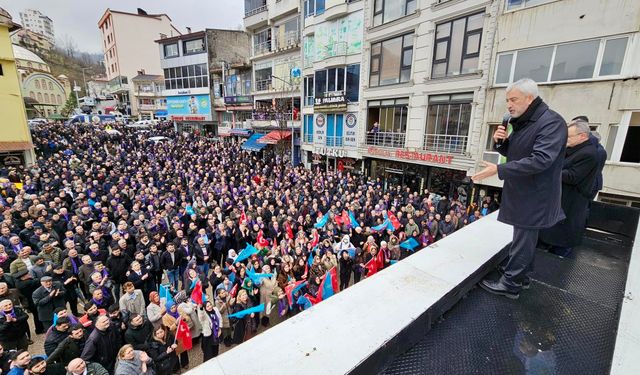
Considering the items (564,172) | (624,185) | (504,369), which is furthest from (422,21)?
(504,369)

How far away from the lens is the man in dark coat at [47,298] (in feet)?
19.3

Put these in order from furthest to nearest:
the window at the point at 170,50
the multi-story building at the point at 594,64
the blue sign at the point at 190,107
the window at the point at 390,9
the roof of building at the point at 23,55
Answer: the roof of building at the point at 23,55
the window at the point at 170,50
the blue sign at the point at 190,107
the window at the point at 390,9
the multi-story building at the point at 594,64

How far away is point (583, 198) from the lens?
3066 millimetres

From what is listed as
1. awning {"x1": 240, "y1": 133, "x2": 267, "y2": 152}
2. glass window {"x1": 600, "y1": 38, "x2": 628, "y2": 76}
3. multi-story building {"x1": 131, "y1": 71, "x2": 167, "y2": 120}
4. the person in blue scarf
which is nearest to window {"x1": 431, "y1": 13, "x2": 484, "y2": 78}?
glass window {"x1": 600, "y1": 38, "x2": 628, "y2": 76}

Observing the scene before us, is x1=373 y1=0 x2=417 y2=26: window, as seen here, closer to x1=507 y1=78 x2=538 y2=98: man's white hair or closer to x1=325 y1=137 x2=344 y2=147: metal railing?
x1=325 y1=137 x2=344 y2=147: metal railing

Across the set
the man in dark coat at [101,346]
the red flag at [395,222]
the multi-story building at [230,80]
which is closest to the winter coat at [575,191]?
the man in dark coat at [101,346]

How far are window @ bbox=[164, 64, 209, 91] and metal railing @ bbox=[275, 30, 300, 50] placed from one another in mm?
13443

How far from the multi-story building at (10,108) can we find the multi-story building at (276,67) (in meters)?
16.4

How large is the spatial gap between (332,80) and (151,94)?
49560 millimetres

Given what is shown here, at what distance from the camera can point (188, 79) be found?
36.9 meters

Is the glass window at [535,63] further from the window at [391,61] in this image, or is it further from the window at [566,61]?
the window at [391,61]

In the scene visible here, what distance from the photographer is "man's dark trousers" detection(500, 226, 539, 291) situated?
7.44 ft

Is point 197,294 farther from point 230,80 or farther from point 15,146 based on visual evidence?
point 230,80

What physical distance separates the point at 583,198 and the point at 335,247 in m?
6.06
